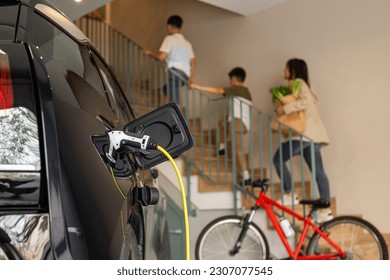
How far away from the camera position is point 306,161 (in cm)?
436

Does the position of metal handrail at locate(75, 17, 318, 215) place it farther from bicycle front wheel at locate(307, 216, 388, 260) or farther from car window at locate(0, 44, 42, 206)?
car window at locate(0, 44, 42, 206)

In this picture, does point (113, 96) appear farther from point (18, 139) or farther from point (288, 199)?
point (288, 199)

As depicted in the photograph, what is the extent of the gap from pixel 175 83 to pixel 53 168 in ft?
14.2

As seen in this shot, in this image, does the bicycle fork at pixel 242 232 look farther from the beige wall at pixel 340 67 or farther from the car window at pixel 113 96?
the car window at pixel 113 96

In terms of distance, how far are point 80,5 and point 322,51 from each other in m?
2.47

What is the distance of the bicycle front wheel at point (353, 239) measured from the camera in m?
3.57

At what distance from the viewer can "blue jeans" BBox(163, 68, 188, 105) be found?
Result: 492cm

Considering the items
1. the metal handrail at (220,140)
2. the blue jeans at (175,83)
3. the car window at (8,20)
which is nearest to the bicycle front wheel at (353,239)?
the metal handrail at (220,140)

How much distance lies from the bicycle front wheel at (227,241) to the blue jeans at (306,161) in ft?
2.18

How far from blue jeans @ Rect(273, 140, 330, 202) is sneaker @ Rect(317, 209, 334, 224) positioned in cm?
12

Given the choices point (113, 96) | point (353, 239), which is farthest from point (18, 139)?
point (353, 239)

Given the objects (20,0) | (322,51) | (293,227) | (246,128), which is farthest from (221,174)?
(20,0)

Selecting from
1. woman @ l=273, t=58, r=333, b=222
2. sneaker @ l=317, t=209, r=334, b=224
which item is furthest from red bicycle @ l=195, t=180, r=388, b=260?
woman @ l=273, t=58, r=333, b=222
